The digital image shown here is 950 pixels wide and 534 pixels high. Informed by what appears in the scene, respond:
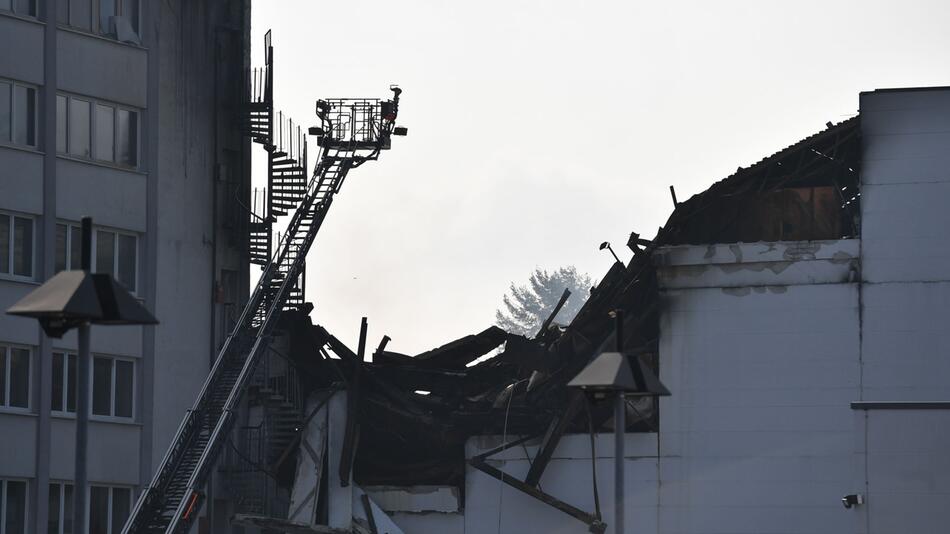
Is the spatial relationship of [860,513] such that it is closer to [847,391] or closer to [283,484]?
[847,391]

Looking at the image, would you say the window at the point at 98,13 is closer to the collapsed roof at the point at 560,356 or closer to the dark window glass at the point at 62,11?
the dark window glass at the point at 62,11

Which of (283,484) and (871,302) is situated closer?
(871,302)

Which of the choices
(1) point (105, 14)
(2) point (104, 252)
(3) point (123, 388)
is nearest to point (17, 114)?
(1) point (105, 14)

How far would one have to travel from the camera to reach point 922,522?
140ft

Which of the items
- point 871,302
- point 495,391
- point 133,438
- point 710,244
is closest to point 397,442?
point 495,391

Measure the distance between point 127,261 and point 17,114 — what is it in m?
5.02

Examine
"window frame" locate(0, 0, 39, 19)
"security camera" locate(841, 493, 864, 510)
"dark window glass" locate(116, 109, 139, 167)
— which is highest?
"window frame" locate(0, 0, 39, 19)

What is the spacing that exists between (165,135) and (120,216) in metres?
2.86

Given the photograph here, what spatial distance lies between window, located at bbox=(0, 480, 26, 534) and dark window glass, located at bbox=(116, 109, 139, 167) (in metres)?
9.17

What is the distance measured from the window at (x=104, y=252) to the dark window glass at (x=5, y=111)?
267 centimetres

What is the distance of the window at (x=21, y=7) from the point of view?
141 ft

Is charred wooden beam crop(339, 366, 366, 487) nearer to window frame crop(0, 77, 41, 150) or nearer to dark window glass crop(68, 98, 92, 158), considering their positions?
dark window glass crop(68, 98, 92, 158)

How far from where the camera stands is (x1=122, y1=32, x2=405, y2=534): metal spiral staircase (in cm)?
4066

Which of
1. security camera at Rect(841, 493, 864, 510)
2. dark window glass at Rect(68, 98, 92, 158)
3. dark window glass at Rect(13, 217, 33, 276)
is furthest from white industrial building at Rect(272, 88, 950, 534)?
dark window glass at Rect(68, 98, 92, 158)
